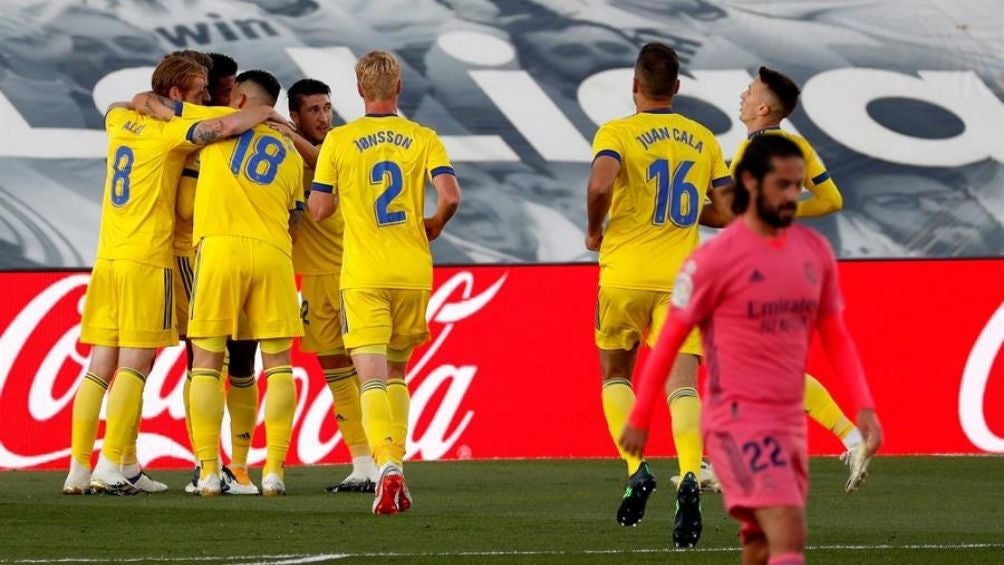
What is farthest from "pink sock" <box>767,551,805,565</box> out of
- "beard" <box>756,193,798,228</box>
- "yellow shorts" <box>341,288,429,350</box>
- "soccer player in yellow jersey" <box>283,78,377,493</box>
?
"soccer player in yellow jersey" <box>283,78,377,493</box>

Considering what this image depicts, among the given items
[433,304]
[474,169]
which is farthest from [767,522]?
[474,169]

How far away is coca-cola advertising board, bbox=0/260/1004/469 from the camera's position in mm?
13258

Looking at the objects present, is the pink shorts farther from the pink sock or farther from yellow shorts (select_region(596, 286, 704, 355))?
yellow shorts (select_region(596, 286, 704, 355))

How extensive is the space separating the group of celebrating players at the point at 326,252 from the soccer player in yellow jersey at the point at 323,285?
1cm

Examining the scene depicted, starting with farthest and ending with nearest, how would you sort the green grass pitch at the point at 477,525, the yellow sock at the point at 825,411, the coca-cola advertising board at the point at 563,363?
the coca-cola advertising board at the point at 563,363, the yellow sock at the point at 825,411, the green grass pitch at the point at 477,525

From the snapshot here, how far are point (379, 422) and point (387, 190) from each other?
101 cm

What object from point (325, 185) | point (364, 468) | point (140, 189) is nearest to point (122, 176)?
point (140, 189)

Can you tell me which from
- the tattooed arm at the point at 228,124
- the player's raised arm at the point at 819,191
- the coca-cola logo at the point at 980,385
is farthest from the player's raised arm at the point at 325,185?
the coca-cola logo at the point at 980,385

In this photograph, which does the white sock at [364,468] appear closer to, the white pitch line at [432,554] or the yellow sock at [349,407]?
the yellow sock at [349,407]

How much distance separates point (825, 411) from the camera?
9938mm

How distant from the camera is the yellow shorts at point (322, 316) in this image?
1070 cm

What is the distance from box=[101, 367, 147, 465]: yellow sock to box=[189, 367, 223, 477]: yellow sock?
426 millimetres

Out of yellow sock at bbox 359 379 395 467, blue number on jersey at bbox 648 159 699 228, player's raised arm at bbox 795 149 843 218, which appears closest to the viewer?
blue number on jersey at bbox 648 159 699 228

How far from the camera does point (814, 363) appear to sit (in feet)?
44.5
